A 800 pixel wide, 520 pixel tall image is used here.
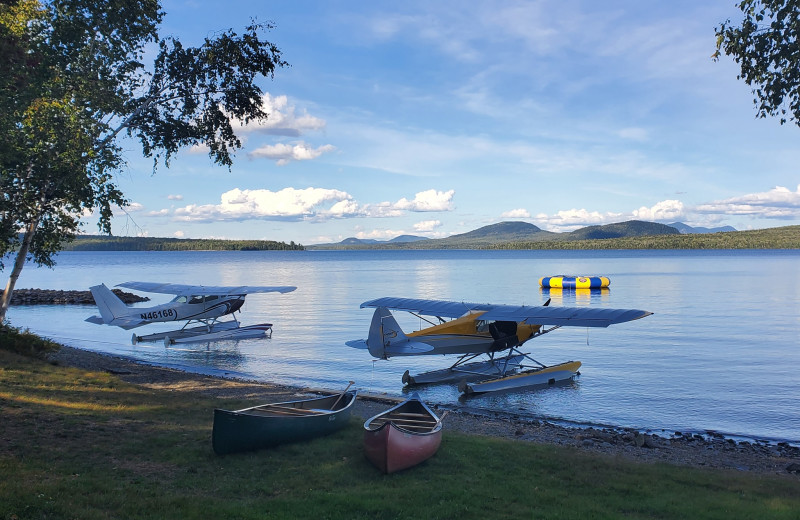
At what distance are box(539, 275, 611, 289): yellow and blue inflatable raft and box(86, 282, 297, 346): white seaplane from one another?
4130 cm

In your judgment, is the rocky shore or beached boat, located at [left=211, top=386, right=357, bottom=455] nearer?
beached boat, located at [left=211, top=386, right=357, bottom=455]

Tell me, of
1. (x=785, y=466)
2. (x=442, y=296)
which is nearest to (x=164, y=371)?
(x=785, y=466)

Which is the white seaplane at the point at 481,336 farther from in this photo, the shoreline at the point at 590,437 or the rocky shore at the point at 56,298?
the rocky shore at the point at 56,298

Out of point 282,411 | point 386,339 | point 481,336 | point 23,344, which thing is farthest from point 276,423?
point 23,344

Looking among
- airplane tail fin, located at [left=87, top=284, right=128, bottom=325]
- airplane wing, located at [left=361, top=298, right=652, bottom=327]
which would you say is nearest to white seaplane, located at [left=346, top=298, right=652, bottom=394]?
airplane wing, located at [left=361, top=298, right=652, bottom=327]

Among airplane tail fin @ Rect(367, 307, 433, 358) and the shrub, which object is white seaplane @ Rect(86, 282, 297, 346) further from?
airplane tail fin @ Rect(367, 307, 433, 358)

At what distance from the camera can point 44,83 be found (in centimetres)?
1304

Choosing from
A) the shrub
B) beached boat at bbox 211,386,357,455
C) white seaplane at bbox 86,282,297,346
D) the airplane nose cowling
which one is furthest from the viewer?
the airplane nose cowling

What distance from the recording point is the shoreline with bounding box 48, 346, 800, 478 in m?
11.4

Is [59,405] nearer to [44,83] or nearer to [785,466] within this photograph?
[44,83]

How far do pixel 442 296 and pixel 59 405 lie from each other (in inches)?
1585

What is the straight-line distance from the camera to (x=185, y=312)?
27.8 m

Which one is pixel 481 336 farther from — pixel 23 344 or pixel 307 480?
pixel 23 344

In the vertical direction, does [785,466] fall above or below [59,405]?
below
